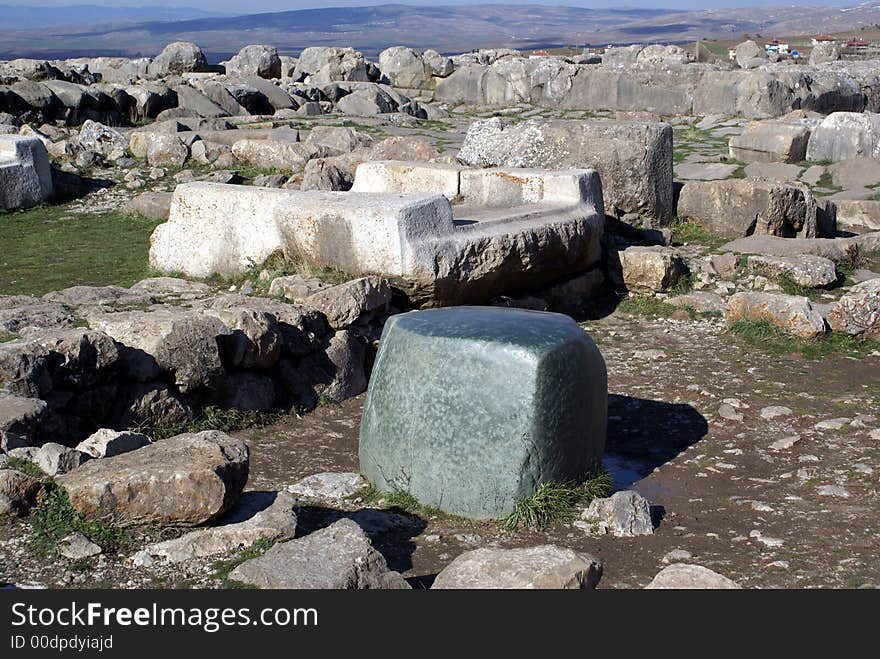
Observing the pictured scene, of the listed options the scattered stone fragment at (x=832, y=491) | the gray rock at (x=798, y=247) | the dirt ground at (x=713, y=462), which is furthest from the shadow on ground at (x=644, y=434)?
the gray rock at (x=798, y=247)

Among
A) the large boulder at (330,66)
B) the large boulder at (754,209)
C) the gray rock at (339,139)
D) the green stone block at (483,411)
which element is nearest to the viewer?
the green stone block at (483,411)

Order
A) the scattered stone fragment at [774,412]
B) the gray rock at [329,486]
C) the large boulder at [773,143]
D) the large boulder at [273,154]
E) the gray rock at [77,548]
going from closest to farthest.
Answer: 1. the gray rock at [77,548]
2. the gray rock at [329,486]
3. the scattered stone fragment at [774,412]
4. the large boulder at [273,154]
5. the large boulder at [773,143]

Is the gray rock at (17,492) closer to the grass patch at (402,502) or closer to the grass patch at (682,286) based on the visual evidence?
the grass patch at (402,502)

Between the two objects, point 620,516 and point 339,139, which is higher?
point 339,139

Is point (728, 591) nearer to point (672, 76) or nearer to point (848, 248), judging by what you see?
point (848, 248)

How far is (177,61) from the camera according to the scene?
24109 mm

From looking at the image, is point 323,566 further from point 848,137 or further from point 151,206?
point 848,137

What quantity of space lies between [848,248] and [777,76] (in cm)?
1016

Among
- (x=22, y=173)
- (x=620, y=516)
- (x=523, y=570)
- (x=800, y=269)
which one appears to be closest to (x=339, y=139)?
(x=22, y=173)

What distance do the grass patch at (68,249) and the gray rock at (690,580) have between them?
545 centimetres

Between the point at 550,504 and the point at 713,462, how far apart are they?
1276mm

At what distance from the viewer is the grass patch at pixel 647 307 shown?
7.79m

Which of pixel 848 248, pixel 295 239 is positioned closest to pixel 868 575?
pixel 295 239

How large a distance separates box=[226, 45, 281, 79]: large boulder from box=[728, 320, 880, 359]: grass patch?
67.2ft
